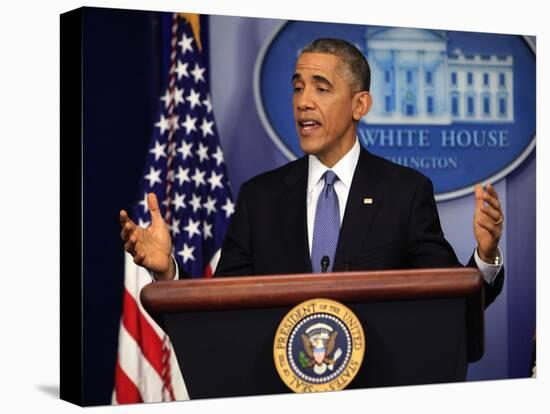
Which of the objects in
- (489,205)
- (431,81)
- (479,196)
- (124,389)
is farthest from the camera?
(431,81)

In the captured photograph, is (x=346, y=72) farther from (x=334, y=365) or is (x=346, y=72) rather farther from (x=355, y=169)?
(x=334, y=365)

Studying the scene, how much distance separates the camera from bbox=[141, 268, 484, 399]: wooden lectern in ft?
25.8

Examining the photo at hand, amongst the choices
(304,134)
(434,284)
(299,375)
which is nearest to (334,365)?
(299,375)

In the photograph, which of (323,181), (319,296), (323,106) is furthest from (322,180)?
(319,296)

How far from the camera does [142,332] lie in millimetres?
8539

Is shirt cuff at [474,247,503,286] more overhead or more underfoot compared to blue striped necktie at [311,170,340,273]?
more underfoot

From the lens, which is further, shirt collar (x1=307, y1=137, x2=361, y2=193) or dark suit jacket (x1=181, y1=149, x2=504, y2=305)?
shirt collar (x1=307, y1=137, x2=361, y2=193)

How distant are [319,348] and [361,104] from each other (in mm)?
1585

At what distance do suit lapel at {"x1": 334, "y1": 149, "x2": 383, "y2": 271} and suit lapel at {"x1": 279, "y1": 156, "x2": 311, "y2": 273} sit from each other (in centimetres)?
21

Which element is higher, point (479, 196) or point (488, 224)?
point (479, 196)

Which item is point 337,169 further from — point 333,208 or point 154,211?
point 154,211

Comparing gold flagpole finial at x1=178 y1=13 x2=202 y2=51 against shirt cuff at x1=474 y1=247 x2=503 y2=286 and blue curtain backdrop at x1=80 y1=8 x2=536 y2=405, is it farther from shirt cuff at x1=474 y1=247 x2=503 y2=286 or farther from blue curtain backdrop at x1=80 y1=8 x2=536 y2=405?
shirt cuff at x1=474 y1=247 x2=503 y2=286

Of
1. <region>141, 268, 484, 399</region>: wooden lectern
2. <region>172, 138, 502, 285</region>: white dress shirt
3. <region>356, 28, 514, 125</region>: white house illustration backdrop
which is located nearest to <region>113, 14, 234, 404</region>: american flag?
<region>172, 138, 502, 285</region>: white dress shirt

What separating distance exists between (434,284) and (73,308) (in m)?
2.11
